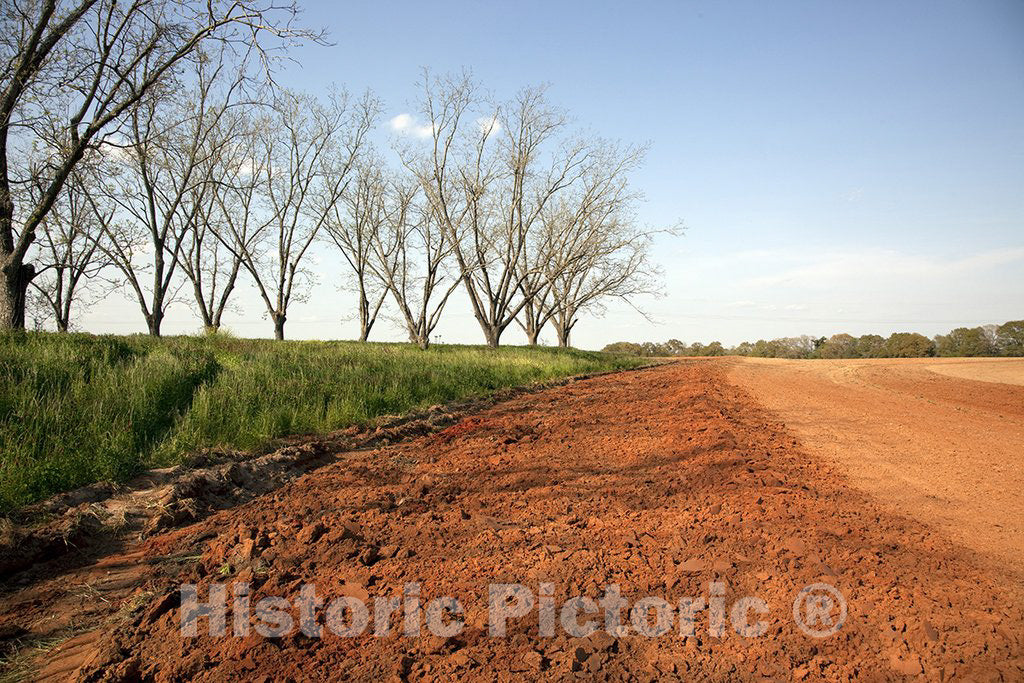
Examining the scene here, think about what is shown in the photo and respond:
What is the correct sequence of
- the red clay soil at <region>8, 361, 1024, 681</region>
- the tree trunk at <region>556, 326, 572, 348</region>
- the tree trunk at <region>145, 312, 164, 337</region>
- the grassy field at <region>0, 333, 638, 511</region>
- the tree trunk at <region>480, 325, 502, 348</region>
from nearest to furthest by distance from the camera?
the red clay soil at <region>8, 361, 1024, 681</region>, the grassy field at <region>0, 333, 638, 511</region>, the tree trunk at <region>145, 312, 164, 337</region>, the tree trunk at <region>480, 325, 502, 348</region>, the tree trunk at <region>556, 326, 572, 348</region>

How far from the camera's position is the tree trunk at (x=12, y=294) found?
11023mm

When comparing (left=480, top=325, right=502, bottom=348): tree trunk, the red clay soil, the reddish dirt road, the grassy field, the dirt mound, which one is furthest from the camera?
(left=480, top=325, right=502, bottom=348): tree trunk

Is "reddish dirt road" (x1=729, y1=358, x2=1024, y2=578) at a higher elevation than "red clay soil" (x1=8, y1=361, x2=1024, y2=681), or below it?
higher

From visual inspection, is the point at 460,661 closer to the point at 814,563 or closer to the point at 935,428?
the point at 814,563

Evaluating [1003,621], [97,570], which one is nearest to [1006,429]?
[1003,621]

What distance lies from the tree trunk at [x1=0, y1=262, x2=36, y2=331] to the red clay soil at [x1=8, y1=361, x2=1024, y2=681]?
10.5 m

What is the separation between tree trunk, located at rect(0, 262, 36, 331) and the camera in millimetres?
11023

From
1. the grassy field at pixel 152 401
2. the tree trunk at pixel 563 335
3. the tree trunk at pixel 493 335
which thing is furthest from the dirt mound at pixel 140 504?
the tree trunk at pixel 563 335

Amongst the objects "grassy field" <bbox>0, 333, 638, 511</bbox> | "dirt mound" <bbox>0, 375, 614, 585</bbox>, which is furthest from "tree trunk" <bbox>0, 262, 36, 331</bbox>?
"dirt mound" <bbox>0, 375, 614, 585</bbox>

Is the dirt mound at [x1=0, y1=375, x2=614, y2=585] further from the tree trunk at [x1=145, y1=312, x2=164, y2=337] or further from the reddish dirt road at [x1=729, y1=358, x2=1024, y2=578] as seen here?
the tree trunk at [x1=145, y1=312, x2=164, y2=337]

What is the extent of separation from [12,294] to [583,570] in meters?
13.7

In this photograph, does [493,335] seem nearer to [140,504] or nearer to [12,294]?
[12,294]

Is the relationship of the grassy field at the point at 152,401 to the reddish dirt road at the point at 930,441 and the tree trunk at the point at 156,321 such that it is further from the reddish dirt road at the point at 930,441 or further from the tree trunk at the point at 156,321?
the tree trunk at the point at 156,321

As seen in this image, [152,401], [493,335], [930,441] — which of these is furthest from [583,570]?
[493,335]
